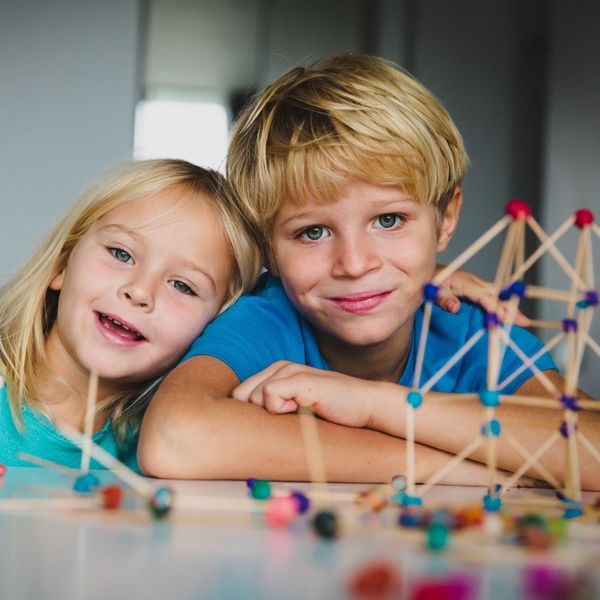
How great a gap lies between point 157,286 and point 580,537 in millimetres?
683

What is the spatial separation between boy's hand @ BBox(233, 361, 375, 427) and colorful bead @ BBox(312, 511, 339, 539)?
13.1 inches

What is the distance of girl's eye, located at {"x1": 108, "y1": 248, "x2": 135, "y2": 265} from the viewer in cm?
114

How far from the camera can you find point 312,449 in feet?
2.68

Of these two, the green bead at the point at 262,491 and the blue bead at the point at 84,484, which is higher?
the green bead at the point at 262,491

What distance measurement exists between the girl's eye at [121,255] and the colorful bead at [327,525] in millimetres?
687

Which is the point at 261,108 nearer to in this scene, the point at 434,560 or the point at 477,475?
the point at 477,475

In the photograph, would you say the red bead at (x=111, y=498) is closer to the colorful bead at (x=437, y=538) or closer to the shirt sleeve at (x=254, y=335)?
the colorful bead at (x=437, y=538)

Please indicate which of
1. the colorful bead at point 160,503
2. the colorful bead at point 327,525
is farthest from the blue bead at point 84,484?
the colorful bead at point 327,525

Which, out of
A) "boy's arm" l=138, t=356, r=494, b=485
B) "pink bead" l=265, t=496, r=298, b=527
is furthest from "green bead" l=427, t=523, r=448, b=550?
"boy's arm" l=138, t=356, r=494, b=485

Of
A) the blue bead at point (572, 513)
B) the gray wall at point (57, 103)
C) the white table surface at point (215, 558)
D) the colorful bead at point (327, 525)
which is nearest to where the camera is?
the white table surface at point (215, 558)

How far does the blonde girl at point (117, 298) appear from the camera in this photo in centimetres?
111

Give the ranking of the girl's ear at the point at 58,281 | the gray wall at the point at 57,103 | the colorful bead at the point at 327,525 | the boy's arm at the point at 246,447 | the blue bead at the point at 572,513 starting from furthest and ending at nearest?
the gray wall at the point at 57,103, the girl's ear at the point at 58,281, the boy's arm at the point at 246,447, the blue bead at the point at 572,513, the colorful bead at the point at 327,525

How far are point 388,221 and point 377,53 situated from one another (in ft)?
8.16

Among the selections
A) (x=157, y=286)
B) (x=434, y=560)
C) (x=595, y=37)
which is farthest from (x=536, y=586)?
(x=595, y=37)
